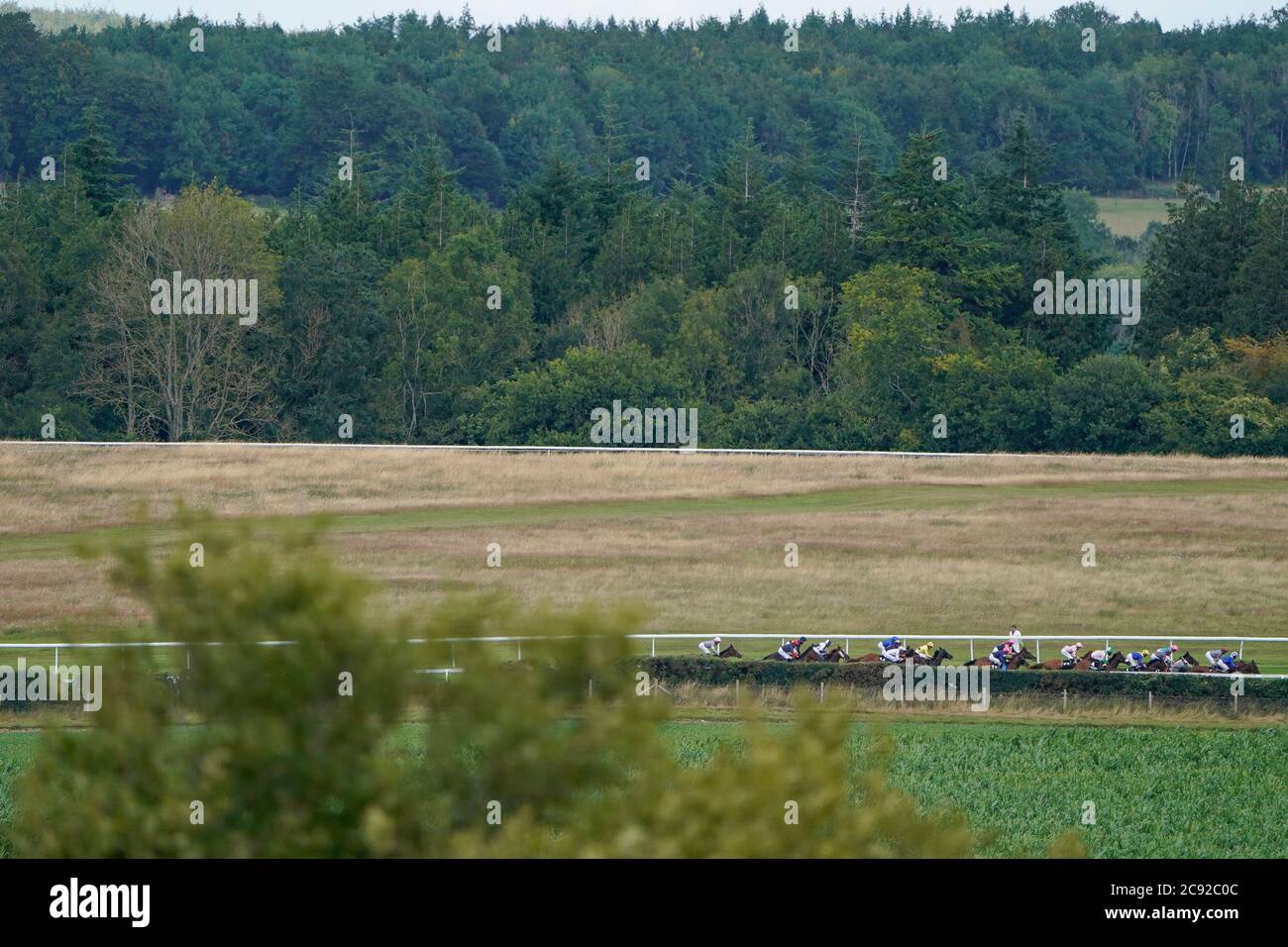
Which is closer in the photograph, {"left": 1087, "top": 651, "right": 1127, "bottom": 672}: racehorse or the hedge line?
the hedge line

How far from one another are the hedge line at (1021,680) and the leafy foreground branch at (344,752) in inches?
865

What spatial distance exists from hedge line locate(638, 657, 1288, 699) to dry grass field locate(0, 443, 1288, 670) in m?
5.48

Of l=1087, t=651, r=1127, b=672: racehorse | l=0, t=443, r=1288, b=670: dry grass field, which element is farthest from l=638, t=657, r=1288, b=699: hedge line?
l=0, t=443, r=1288, b=670: dry grass field

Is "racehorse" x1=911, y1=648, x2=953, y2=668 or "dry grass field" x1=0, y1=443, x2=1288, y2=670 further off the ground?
"dry grass field" x1=0, y1=443, x2=1288, y2=670

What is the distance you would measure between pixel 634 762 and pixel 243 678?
1827 mm

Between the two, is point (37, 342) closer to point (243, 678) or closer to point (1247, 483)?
point (1247, 483)

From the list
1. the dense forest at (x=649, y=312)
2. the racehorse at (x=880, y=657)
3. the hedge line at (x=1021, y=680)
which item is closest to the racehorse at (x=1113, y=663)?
the hedge line at (x=1021, y=680)

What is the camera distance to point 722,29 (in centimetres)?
16838

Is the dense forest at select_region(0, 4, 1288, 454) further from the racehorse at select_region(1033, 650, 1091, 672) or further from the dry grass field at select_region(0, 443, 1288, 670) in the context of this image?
the racehorse at select_region(1033, 650, 1091, 672)

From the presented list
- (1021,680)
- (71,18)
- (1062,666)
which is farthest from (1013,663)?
(71,18)

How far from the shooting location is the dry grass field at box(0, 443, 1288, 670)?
41.9m

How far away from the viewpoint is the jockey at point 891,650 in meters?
31.5

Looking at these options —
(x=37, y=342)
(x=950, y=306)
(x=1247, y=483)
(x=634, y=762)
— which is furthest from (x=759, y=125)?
(x=634, y=762)

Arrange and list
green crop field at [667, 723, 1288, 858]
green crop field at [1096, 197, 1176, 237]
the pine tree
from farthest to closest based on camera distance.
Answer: green crop field at [1096, 197, 1176, 237] → the pine tree → green crop field at [667, 723, 1288, 858]
